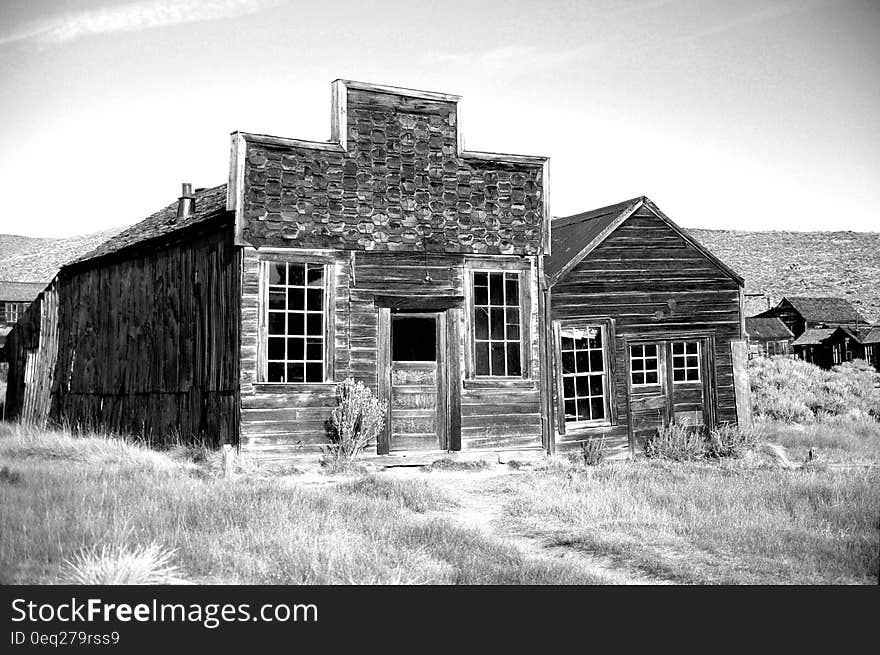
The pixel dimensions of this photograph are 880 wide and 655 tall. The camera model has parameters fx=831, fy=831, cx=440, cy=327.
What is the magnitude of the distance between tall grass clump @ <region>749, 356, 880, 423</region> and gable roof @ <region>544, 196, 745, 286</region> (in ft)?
25.0

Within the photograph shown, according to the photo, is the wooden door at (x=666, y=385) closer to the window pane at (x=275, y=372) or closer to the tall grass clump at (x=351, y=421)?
the tall grass clump at (x=351, y=421)

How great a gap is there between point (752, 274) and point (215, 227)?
8017cm

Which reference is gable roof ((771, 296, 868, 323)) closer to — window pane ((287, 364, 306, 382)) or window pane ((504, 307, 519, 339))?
window pane ((504, 307, 519, 339))

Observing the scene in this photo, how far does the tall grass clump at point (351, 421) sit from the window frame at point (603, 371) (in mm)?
3550

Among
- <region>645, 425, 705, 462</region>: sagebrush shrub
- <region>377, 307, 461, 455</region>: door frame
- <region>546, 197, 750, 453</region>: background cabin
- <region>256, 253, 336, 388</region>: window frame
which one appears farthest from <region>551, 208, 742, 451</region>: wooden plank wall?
<region>256, 253, 336, 388</region>: window frame

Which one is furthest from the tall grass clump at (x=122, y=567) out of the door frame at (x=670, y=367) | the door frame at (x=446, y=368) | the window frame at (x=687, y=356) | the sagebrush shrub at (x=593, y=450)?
the window frame at (x=687, y=356)

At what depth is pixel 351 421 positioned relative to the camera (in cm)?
1226

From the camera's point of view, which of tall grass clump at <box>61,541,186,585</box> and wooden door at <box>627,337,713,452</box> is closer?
tall grass clump at <box>61,541,186,585</box>

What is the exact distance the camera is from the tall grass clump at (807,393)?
73.5 ft

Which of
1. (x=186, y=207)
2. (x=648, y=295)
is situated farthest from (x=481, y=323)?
(x=186, y=207)

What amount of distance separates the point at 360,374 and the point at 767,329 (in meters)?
51.0

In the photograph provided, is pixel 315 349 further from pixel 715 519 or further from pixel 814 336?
pixel 814 336

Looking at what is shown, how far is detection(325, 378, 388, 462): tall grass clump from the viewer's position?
12266mm
